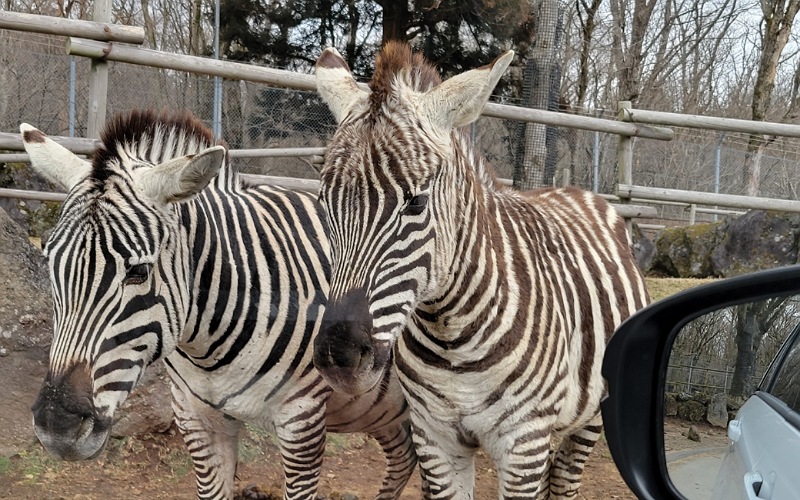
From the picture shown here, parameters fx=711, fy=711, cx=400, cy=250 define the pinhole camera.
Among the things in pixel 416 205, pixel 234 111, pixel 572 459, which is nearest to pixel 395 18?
pixel 234 111

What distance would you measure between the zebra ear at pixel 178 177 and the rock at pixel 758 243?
284 inches

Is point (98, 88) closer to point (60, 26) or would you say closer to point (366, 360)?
point (60, 26)

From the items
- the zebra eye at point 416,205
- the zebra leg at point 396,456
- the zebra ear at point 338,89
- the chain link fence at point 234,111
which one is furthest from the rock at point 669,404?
the chain link fence at point 234,111

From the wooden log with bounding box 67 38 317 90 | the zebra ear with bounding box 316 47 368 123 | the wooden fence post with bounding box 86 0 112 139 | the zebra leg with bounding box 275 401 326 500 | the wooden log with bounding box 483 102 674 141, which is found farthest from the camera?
the wooden log with bounding box 483 102 674 141

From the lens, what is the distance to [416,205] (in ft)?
7.75

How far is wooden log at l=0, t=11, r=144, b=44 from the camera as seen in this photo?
198 inches

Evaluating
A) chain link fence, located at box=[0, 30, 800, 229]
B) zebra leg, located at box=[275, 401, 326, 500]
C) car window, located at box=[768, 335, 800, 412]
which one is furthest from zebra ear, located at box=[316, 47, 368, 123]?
chain link fence, located at box=[0, 30, 800, 229]

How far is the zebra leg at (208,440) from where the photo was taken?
3199 millimetres

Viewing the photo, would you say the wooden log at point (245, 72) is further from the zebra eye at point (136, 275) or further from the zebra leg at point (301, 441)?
the zebra eye at point (136, 275)

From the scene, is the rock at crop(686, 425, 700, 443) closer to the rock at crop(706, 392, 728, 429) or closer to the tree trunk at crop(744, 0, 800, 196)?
the rock at crop(706, 392, 728, 429)

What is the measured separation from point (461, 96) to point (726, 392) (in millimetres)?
1383

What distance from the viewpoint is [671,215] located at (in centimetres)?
1808

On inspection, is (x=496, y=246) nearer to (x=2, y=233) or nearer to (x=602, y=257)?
(x=602, y=257)

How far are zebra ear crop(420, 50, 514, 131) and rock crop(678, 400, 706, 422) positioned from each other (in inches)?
52.2
